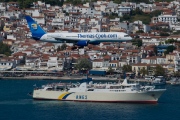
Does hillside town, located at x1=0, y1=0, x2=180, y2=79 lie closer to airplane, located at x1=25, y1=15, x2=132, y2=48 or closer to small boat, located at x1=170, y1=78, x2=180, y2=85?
small boat, located at x1=170, y1=78, x2=180, y2=85

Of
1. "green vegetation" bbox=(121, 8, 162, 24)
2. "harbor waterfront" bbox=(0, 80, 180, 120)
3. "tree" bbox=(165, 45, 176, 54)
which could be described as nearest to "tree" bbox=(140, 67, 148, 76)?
"tree" bbox=(165, 45, 176, 54)

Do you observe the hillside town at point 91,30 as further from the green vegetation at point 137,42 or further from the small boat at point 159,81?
the small boat at point 159,81

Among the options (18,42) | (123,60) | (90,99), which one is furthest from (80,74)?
(90,99)

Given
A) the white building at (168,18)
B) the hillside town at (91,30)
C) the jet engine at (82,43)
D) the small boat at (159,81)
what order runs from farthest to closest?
the white building at (168,18) < the hillside town at (91,30) < the small boat at (159,81) < the jet engine at (82,43)

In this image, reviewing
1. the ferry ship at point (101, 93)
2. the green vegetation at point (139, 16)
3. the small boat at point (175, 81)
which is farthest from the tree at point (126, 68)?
the green vegetation at point (139, 16)

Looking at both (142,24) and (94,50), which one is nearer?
(94,50)

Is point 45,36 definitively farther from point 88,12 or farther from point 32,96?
point 88,12
